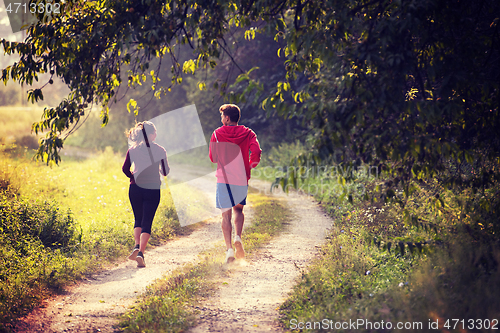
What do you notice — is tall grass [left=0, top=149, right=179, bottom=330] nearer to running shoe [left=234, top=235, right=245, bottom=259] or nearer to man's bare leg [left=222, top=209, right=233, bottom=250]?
man's bare leg [left=222, top=209, right=233, bottom=250]

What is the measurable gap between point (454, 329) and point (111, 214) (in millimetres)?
7663

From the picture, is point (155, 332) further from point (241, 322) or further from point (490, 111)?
point (490, 111)

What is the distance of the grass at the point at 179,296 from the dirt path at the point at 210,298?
0.52 feet

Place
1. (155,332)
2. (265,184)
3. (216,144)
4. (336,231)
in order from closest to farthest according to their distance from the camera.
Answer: (155,332) < (216,144) < (336,231) < (265,184)

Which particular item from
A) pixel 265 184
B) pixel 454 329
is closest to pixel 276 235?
pixel 454 329

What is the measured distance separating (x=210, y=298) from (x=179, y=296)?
15.1 inches

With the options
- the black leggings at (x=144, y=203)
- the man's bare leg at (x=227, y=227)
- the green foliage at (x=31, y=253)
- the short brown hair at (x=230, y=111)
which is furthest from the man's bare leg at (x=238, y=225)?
the green foliage at (x=31, y=253)

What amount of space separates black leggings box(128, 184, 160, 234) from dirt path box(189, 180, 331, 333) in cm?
152

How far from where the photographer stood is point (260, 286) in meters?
5.24

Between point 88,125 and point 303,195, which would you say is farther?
point 88,125

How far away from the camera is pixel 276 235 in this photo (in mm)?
8320

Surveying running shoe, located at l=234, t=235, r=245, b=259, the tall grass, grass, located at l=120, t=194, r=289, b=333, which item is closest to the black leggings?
grass, located at l=120, t=194, r=289, b=333

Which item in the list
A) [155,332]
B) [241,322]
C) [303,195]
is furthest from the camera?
[303,195]

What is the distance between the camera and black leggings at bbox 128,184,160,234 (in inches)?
239
